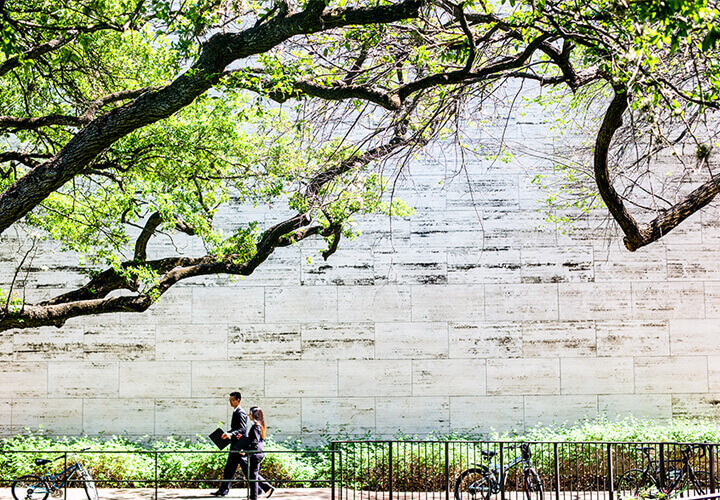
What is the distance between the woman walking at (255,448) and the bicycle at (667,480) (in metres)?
5.65

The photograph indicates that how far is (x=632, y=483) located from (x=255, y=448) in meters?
6.40

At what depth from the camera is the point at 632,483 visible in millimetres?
13062

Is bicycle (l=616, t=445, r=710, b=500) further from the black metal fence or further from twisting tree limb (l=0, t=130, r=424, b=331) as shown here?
twisting tree limb (l=0, t=130, r=424, b=331)

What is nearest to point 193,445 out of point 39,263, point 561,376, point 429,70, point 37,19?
point 39,263

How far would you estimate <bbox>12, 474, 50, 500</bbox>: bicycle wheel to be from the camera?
12.4 meters

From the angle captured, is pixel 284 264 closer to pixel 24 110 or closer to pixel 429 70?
pixel 24 110

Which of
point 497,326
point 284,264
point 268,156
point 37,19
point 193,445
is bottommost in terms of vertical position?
point 193,445

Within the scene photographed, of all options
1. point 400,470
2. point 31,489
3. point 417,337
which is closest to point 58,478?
point 31,489

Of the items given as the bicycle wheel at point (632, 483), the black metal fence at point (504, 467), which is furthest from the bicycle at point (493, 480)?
the bicycle wheel at point (632, 483)

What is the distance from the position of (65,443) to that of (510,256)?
1057 centimetres

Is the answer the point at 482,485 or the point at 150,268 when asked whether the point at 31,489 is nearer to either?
the point at 150,268

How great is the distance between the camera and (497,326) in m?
17.1

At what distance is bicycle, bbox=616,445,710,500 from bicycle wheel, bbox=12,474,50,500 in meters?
9.07

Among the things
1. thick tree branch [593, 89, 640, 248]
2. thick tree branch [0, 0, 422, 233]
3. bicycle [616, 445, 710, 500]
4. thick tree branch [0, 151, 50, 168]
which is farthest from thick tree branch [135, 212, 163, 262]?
bicycle [616, 445, 710, 500]
